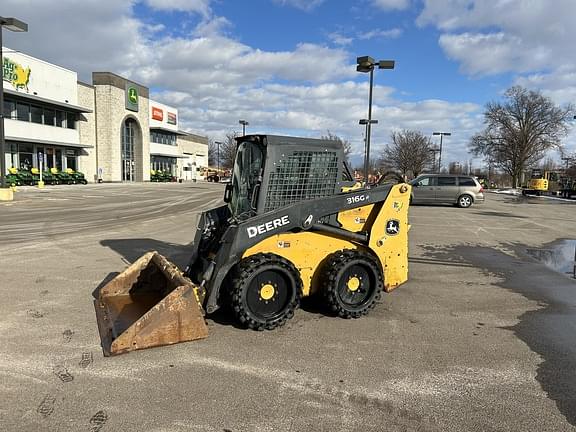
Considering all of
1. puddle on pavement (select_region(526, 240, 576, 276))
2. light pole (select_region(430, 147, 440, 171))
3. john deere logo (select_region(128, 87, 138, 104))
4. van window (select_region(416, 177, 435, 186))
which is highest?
john deere logo (select_region(128, 87, 138, 104))

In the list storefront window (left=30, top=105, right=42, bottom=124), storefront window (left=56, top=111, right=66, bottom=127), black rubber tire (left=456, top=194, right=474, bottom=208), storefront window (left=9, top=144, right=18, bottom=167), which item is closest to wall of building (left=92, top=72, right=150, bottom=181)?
storefront window (left=56, top=111, right=66, bottom=127)

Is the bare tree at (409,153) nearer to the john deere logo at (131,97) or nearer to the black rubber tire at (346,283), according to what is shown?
the john deere logo at (131,97)

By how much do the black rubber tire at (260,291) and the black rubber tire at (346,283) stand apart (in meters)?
0.39

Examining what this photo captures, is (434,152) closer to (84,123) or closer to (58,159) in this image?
(84,123)

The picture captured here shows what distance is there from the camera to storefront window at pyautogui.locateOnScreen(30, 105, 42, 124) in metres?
37.3

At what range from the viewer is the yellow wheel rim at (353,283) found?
A: 16.9 ft

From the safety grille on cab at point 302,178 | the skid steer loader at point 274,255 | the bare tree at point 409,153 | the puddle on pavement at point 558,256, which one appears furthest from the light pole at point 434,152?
the safety grille on cab at point 302,178

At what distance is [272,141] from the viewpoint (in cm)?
496

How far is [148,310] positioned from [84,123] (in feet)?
149

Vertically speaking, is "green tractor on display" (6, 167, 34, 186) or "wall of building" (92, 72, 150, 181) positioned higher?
"wall of building" (92, 72, 150, 181)

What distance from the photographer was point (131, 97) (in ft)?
171

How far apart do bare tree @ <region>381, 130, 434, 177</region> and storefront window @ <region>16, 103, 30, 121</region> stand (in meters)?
39.1

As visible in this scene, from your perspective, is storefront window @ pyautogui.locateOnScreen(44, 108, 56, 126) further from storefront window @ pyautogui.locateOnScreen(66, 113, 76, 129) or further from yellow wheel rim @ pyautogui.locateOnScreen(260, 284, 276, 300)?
yellow wheel rim @ pyautogui.locateOnScreen(260, 284, 276, 300)

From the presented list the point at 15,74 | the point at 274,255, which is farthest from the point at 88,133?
the point at 274,255
